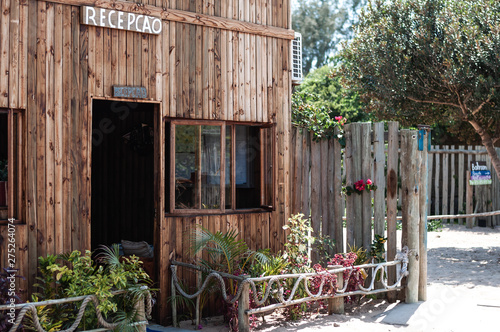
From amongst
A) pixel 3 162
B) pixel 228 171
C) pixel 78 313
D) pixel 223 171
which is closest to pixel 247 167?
pixel 228 171

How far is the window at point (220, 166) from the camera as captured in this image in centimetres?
689

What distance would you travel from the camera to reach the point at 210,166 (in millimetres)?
7043

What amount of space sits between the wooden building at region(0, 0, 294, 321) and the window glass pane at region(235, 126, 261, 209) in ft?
0.05

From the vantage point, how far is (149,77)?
21.5 feet

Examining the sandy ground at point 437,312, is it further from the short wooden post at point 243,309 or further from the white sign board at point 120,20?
the white sign board at point 120,20

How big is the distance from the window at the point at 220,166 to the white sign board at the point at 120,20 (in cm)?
116

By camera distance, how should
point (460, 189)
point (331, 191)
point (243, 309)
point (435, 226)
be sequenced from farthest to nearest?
point (460, 189), point (435, 226), point (331, 191), point (243, 309)

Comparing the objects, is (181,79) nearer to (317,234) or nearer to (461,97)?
(317,234)

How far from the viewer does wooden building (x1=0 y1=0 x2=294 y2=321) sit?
5758mm

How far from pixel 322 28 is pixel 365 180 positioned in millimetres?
31735

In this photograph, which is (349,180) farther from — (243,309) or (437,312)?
(243,309)

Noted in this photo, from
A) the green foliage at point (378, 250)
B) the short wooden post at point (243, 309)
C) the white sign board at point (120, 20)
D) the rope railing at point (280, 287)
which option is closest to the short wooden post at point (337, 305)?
the rope railing at point (280, 287)

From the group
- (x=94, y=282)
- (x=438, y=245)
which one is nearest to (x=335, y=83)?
(x=438, y=245)

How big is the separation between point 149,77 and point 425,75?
22.8 feet
